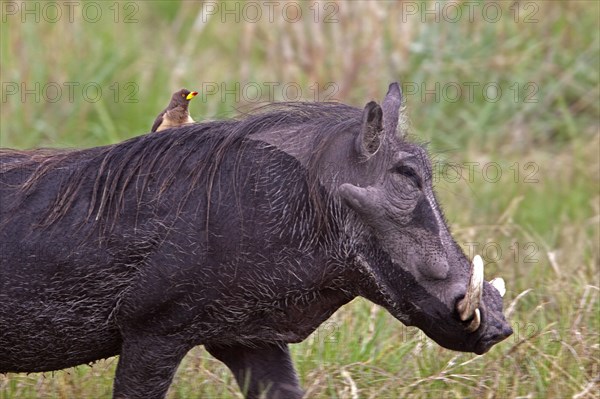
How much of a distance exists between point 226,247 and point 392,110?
591mm

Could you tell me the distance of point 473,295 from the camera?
10.0 feet

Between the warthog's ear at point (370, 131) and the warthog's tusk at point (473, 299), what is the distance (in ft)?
1.29

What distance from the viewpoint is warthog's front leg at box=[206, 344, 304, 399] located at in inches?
139

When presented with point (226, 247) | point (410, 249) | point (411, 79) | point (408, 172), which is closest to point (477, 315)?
point (410, 249)

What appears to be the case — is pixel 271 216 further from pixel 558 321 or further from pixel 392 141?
pixel 558 321

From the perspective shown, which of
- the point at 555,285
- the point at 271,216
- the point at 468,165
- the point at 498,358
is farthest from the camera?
the point at 468,165

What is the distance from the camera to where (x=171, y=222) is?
3195 millimetres

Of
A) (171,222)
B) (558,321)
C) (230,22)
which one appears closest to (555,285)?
(558,321)

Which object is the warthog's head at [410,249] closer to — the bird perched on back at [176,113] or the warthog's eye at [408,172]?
the warthog's eye at [408,172]

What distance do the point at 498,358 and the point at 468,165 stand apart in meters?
2.44

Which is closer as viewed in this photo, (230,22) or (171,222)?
(171,222)

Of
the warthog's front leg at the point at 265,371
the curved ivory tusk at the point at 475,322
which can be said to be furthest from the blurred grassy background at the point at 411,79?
the curved ivory tusk at the point at 475,322

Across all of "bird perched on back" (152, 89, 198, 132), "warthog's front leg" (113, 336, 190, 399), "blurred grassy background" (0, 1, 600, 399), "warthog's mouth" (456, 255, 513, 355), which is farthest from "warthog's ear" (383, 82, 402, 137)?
"blurred grassy background" (0, 1, 600, 399)

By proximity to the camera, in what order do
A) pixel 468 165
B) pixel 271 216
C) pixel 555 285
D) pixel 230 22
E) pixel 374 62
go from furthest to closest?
pixel 230 22 → pixel 374 62 → pixel 468 165 → pixel 555 285 → pixel 271 216
